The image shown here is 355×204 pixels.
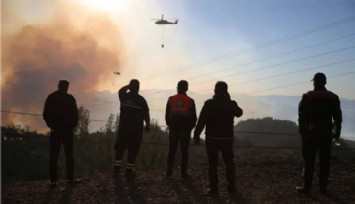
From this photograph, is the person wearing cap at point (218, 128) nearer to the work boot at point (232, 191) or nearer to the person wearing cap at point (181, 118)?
the work boot at point (232, 191)

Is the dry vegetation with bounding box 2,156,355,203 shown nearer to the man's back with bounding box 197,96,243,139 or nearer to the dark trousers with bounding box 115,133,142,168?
the dark trousers with bounding box 115,133,142,168

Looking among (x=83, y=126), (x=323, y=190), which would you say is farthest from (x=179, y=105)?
(x=83, y=126)

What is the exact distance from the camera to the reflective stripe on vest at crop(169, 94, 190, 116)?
29.8ft

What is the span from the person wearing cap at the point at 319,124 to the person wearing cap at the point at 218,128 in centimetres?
130

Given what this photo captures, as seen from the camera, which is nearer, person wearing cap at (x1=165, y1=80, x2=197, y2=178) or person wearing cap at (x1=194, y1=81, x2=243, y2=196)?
person wearing cap at (x1=194, y1=81, x2=243, y2=196)

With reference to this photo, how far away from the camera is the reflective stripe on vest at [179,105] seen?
907 centimetres

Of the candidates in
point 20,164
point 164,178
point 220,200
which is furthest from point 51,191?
point 20,164

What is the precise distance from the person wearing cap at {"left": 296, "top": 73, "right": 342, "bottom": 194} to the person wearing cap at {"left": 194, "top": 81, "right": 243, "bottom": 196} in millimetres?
1297

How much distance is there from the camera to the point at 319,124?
739 centimetres

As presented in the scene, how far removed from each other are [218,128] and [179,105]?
1951 millimetres

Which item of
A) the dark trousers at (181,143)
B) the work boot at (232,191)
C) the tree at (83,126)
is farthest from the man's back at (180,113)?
the tree at (83,126)

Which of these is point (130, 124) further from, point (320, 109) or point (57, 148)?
point (320, 109)

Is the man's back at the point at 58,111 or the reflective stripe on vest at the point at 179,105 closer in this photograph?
the man's back at the point at 58,111

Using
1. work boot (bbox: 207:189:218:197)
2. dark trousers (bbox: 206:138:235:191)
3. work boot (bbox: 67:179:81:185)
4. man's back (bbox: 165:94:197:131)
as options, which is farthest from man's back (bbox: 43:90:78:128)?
work boot (bbox: 207:189:218:197)
